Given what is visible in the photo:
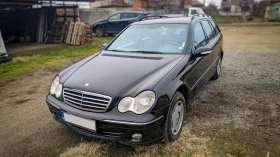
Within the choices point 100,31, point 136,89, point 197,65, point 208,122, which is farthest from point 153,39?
point 100,31

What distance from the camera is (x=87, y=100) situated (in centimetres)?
243

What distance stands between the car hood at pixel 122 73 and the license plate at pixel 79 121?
33 centimetres

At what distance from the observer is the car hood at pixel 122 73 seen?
2407mm

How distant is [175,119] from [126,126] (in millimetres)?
765

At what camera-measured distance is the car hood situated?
2.41 metres

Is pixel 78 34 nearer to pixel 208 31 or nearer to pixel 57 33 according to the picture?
pixel 57 33

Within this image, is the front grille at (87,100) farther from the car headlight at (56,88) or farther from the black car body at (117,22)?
the black car body at (117,22)

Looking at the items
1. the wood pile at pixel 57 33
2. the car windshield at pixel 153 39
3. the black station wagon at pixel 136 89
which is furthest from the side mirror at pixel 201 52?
the wood pile at pixel 57 33

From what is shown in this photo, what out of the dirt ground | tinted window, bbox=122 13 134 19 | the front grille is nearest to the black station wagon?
the front grille

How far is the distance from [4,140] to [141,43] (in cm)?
248

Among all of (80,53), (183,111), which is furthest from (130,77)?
(80,53)

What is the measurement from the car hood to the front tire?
1.18 feet

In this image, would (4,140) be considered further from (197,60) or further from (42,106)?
(197,60)

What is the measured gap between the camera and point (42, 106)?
4016 mm
